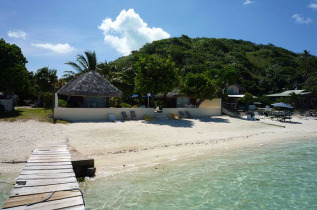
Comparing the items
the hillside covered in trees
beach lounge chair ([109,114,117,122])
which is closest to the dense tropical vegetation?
the hillside covered in trees

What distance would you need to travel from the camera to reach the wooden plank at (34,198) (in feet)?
12.9

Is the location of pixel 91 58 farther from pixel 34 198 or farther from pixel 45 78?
pixel 34 198

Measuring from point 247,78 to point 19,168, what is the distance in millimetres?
61938

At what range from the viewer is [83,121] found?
17250mm

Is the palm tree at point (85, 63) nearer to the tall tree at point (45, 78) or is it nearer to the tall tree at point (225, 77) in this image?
the tall tree at point (45, 78)

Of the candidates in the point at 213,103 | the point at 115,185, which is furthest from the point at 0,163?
the point at 213,103

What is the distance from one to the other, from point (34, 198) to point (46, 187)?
505 mm

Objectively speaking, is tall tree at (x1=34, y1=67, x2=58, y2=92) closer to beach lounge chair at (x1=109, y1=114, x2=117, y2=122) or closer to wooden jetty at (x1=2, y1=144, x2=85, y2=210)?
beach lounge chair at (x1=109, y1=114, x2=117, y2=122)

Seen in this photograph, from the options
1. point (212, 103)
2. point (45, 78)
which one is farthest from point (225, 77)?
point (45, 78)

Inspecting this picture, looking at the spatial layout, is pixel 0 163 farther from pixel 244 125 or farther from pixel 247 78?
pixel 247 78

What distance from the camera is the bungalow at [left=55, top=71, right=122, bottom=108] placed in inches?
809

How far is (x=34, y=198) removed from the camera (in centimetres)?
420

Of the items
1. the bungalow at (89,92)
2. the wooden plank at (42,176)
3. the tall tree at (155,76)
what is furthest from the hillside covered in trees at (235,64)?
the wooden plank at (42,176)

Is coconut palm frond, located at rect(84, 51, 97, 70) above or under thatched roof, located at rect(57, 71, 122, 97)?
above
